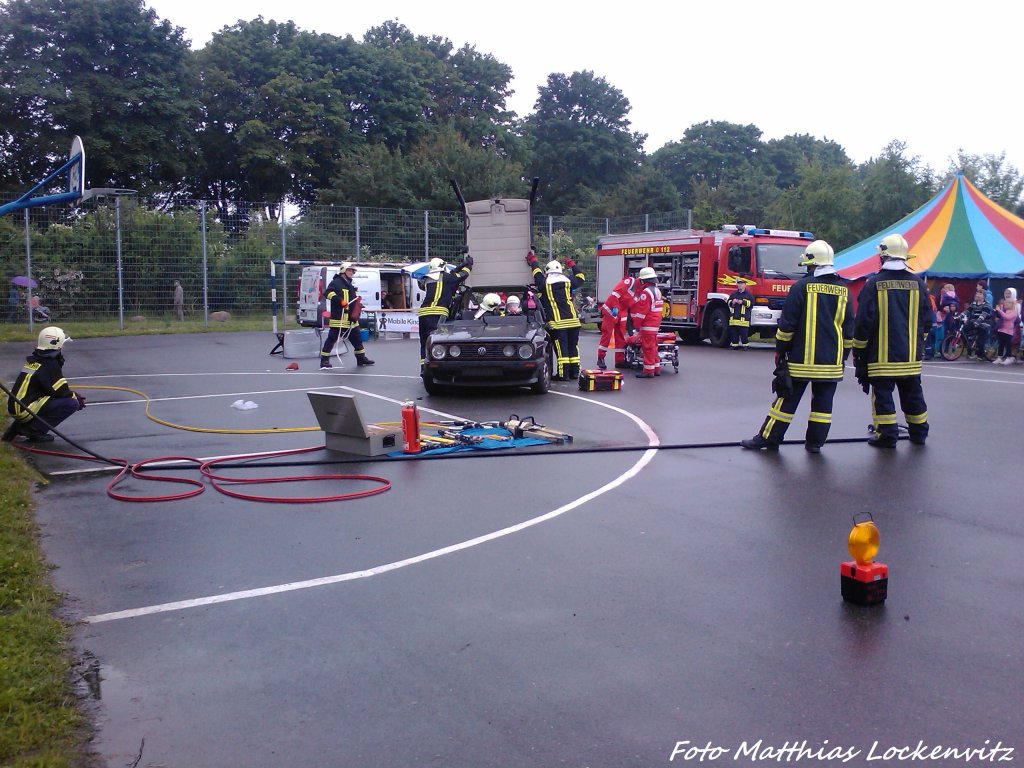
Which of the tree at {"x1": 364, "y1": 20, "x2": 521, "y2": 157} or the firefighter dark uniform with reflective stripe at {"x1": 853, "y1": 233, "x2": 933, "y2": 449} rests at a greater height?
the tree at {"x1": 364, "y1": 20, "x2": 521, "y2": 157}

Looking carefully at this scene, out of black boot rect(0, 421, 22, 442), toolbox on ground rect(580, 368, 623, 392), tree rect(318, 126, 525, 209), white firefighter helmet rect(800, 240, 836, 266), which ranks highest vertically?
tree rect(318, 126, 525, 209)

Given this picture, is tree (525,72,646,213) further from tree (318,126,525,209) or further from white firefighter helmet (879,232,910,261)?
white firefighter helmet (879,232,910,261)

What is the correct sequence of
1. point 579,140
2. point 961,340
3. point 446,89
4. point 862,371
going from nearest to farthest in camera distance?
point 862,371 → point 961,340 → point 446,89 → point 579,140

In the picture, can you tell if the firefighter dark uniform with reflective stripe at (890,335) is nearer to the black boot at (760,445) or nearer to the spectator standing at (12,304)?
the black boot at (760,445)

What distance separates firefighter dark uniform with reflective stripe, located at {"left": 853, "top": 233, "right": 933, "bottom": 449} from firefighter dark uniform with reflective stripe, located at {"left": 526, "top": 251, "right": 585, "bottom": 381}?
6135 millimetres

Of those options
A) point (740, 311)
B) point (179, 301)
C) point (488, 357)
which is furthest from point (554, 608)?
point (179, 301)

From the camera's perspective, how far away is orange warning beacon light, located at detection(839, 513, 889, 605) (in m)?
4.87

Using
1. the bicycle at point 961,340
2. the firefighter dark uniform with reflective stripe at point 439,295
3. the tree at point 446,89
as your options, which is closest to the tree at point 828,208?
the bicycle at point 961,340

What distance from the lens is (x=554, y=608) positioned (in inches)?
195

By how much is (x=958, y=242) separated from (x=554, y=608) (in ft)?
72.5

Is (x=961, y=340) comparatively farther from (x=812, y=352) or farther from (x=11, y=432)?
(x=11, y=432)

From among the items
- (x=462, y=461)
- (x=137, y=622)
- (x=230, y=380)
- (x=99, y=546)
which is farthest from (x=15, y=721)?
(x=230, y=380)

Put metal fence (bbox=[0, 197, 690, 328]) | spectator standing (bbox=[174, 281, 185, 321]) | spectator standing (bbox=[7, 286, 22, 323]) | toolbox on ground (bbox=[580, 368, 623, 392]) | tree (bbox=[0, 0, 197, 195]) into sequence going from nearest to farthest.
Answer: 1. toolbox on ground (bbox=[580, 368, 623, 392])
2. spectator standing (bbox=[7, 286, 22, 323])
3. metal fence (bbox=[0, 197, 690, 328])
4. spectator standing (bbox=[174, 281, 185, 321])
5. tree (bbox=[0, 0, 197, 195])

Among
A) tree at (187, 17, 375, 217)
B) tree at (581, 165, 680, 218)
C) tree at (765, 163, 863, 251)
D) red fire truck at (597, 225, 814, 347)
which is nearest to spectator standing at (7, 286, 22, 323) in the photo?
red fire truck at (597, 225, 814, 347)
